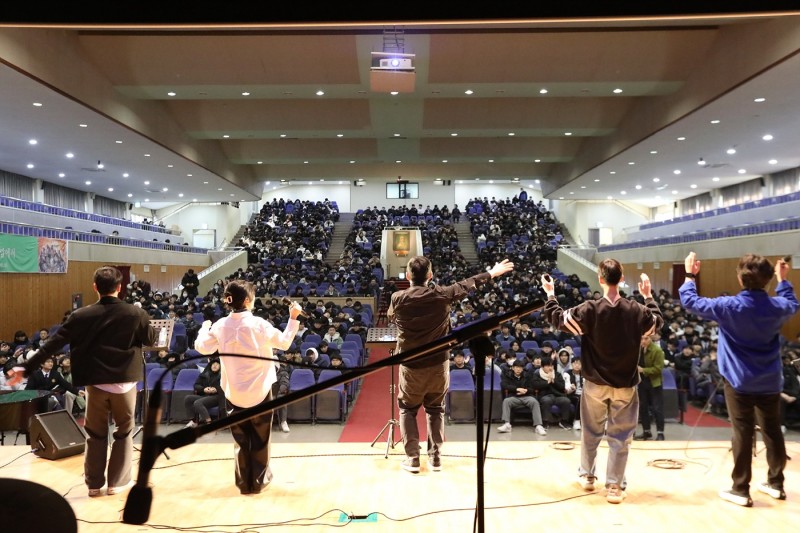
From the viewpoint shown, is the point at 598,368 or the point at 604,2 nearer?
the point at 604,2

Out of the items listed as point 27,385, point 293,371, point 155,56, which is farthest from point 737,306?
point 155,56

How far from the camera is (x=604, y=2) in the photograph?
273 centimetres

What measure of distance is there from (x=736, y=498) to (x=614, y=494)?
2.60 feet

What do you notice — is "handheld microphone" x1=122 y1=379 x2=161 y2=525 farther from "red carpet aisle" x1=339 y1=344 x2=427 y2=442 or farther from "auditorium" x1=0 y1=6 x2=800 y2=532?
"red carpet aisle" x1=339 y1=344 x2=427 y2=442

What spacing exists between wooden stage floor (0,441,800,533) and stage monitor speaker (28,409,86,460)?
76mm

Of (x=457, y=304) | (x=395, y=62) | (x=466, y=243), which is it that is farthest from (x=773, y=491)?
(x=466, y=243)

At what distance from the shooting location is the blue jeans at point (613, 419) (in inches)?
152

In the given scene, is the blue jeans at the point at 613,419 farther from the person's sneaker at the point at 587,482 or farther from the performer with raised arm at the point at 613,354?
the person's sneaker at the point at 587,482

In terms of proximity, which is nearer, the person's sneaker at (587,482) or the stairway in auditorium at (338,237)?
the person's sneaker at (587,482)

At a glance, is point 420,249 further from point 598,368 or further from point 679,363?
point 598,368

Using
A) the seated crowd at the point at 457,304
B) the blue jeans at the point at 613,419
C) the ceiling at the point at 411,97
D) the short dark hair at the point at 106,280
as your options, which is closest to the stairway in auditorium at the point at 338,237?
the seated crowd at the point at 457,304

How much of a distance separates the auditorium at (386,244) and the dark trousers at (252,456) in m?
0.06

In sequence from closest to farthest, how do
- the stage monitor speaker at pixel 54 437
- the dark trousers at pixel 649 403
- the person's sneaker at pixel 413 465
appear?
the person's sneaker at pixel 413 465 → the stage monitor speaker at pixel 54 437 → the dark trousers at pixel 649 403

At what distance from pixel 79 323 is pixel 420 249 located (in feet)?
68.8
